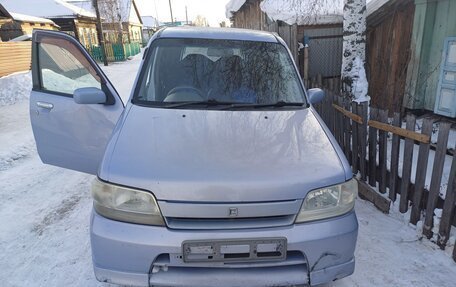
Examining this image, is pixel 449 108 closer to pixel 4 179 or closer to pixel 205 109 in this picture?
pixel 205 109

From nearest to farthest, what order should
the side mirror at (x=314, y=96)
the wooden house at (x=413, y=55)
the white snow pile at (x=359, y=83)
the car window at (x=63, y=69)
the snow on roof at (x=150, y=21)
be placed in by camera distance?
the side mirror at (x=314, y=96) < the car window at (x=63, y=69) < the white snow pile at (x=359, y=83) < the wooden house at (x=413, y=55) < the snow on roof at (x=150, y=21)

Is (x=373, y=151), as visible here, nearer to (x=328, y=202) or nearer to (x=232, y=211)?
(x=328, y=202)

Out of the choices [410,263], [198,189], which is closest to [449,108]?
[410,263]

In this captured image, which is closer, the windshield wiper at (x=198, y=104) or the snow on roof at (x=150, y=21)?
the windshield wiper at (x=198, y=104)

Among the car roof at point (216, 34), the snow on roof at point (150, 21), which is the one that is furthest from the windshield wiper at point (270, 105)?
the snow on roof at point (150, 21)

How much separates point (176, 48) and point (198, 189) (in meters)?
1.82

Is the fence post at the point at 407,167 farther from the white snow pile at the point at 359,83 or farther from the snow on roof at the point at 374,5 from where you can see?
the snow on roof at the point at 374,5

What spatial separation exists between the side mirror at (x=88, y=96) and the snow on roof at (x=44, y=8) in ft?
92.8

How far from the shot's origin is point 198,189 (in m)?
1.89

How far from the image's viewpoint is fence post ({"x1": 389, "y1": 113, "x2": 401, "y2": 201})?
327cm

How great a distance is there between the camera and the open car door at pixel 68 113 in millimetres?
3352

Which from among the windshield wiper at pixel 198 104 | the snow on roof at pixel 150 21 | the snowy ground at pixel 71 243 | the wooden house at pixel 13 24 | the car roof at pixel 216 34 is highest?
the snow on roof at pixel 150 21

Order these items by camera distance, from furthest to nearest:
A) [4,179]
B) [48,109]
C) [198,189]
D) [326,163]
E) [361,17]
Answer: [361,17], [4,179], [48,109], [326,163], [198,189]

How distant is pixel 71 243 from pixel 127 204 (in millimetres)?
1417
